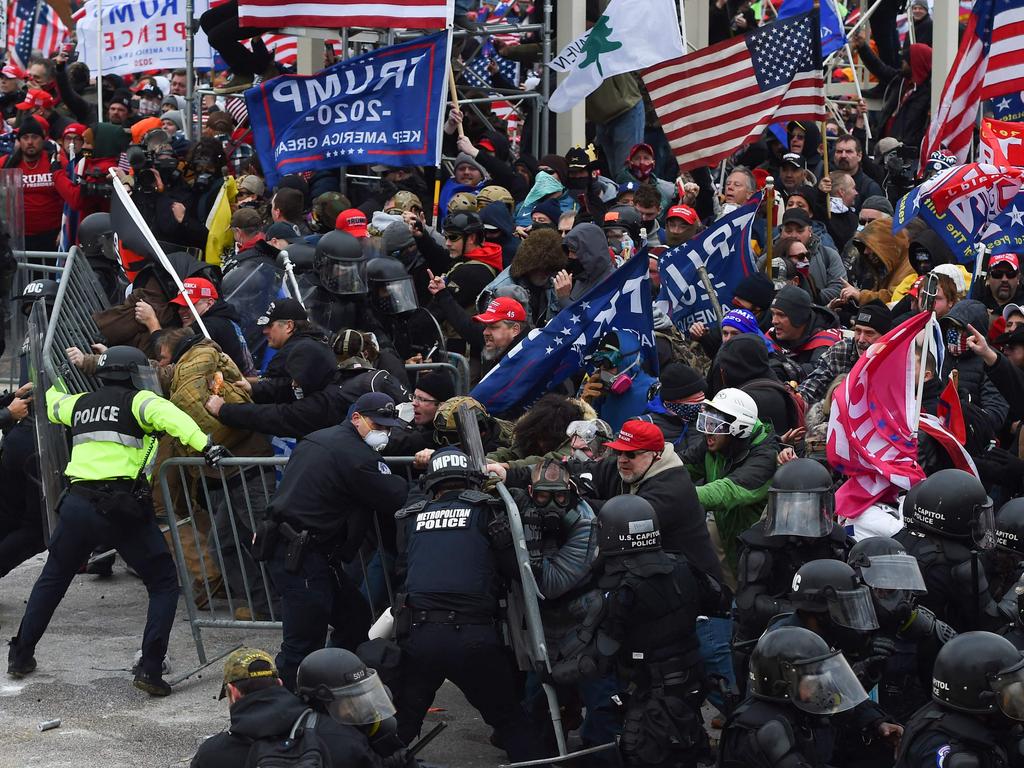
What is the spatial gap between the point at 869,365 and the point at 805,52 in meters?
4.67

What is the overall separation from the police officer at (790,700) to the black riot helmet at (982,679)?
404 millimetres

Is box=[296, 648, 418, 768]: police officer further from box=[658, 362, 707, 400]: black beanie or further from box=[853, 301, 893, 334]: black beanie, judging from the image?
box=[853, 301, 893, 334]: black beanie

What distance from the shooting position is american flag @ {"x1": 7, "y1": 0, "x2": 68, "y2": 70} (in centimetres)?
2275

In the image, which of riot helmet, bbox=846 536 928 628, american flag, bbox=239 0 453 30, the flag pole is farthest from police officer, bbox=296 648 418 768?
american flag, bbox=239 0 453 30

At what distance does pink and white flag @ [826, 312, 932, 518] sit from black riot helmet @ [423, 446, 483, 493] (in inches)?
75.4

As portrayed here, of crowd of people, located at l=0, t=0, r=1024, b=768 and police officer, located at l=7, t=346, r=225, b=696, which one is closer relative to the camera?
crowd of people, located at l=0, t=0, r=1024, b=768

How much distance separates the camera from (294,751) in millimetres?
6309

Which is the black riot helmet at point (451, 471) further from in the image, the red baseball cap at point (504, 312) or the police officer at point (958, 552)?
the red baseball cap at point (504, 312)

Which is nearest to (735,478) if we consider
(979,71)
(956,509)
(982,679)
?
(956,509)

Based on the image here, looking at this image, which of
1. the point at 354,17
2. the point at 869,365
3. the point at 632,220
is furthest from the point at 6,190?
the point at 869,365

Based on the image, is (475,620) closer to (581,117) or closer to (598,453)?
(598,453)

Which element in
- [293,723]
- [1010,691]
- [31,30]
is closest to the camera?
[1010,691]

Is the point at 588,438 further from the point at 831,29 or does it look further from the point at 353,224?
the point at 831,29

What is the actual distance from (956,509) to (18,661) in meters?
5.20
